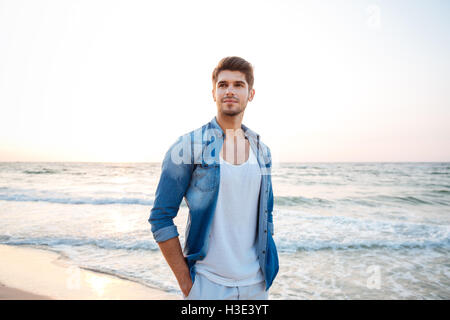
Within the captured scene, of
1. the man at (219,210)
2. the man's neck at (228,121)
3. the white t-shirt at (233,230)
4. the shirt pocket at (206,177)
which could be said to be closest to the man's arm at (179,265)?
the man at (219,210)

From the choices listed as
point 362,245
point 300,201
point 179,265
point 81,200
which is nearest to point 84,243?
point 179,265

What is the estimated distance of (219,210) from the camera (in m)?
2.04

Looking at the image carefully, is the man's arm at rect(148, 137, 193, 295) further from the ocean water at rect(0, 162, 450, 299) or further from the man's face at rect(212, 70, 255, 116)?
the ocean water at rect(0, 162, 450, 299)

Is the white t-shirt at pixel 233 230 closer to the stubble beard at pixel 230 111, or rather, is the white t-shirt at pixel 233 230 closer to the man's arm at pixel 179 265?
the man's arm at pixel 179 265

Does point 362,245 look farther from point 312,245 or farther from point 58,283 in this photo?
point 58,283

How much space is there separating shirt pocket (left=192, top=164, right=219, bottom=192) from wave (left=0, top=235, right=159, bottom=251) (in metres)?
5.88

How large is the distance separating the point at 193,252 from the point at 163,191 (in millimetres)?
532

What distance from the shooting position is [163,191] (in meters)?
1.88

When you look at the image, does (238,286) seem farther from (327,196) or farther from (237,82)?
(327,196)

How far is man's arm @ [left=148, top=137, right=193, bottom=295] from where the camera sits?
1.89m
